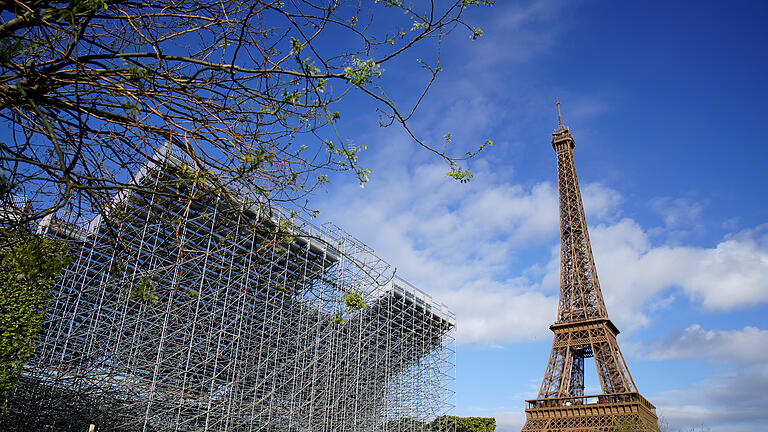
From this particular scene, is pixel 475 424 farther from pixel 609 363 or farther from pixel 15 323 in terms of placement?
pixel 15 323

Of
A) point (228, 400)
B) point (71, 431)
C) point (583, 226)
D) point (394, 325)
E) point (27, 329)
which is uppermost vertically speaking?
point (583, 226)

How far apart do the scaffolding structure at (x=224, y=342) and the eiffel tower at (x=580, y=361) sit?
8.76m

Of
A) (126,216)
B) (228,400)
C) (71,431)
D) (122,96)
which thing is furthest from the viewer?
(228,400)

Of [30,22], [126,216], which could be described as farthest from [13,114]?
[126,216]

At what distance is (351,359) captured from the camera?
21203mm

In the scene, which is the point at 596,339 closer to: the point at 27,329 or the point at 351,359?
the point at 351,359

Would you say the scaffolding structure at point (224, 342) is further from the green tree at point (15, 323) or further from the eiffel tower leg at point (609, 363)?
the eiffel tower leg at point (609, 363)

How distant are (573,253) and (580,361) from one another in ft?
25.6

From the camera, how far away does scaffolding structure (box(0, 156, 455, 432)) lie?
42.9ft

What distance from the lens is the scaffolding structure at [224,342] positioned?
42.9 feet

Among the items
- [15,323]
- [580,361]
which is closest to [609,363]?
[580,361]

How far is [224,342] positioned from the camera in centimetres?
2181

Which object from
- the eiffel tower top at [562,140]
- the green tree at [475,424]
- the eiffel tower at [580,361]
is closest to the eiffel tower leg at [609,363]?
the eiffel tower at [580,361]

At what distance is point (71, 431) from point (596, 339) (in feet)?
94.9
